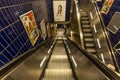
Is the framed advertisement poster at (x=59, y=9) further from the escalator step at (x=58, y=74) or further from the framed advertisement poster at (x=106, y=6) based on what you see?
the escalator step at (x=58, y=74)

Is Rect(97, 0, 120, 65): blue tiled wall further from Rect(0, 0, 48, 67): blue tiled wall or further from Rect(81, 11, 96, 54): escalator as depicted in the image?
Rect(0, 0, 48, 67): blue tiled wall

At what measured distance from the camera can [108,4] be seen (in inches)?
257

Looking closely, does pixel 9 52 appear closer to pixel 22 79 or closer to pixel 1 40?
pixel 1 40

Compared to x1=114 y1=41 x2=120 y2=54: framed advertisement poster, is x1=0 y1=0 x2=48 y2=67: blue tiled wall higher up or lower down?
higher up

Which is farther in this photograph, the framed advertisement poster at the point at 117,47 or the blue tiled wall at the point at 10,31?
the framed advertisement poster at the point at 117,47

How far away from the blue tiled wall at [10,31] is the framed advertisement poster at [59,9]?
18.4 ft

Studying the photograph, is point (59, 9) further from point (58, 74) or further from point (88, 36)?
point (58, 74)

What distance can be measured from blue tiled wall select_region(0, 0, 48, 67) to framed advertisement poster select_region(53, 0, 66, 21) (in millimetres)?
5611

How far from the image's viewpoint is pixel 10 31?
111 inches

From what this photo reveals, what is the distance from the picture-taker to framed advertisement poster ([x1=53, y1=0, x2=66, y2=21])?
9078mm

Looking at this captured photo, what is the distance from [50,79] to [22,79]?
54.9 inches

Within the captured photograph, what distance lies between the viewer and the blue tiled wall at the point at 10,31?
2.41m

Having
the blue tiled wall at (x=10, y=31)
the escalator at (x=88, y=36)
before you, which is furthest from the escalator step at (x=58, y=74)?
the escalator at (x=88, y=36)

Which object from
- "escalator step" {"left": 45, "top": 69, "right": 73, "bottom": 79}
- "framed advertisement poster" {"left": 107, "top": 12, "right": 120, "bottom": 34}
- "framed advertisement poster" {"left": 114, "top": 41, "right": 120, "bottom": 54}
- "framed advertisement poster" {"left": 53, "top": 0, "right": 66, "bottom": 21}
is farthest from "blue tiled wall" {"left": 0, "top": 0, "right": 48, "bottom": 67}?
"framed advertisement poster" {"left": 53, "top": 0, "right": 66, "bottom": 21}
